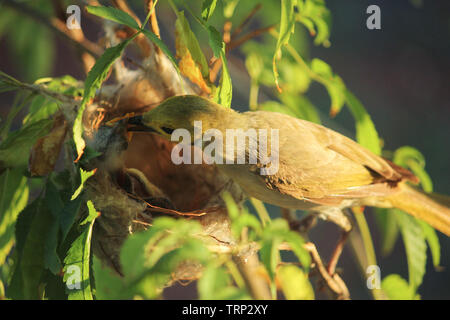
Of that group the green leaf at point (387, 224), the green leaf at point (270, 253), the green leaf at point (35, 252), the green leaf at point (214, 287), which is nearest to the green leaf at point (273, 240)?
the green leaf at point (270, 253)

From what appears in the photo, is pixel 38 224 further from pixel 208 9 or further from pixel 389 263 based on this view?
pixel 389 263

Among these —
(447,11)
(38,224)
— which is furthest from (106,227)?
(447,11)

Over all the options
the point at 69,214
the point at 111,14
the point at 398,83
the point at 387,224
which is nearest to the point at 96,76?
the point at 111,14

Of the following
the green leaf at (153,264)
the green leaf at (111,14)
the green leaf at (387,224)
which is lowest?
the green leaf at (153,264)

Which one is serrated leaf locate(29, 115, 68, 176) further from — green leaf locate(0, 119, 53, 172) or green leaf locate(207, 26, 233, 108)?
green leaf locate(207, 26, 233, 108)

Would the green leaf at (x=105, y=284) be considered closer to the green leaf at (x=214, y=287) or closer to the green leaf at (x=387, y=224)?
the green leaf at (x=214, y=287)

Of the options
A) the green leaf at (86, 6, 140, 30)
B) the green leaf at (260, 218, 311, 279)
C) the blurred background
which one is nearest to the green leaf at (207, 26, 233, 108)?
the green leaf at (86, 6, 140, 30)

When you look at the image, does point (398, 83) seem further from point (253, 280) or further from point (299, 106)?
point (253, 280)
